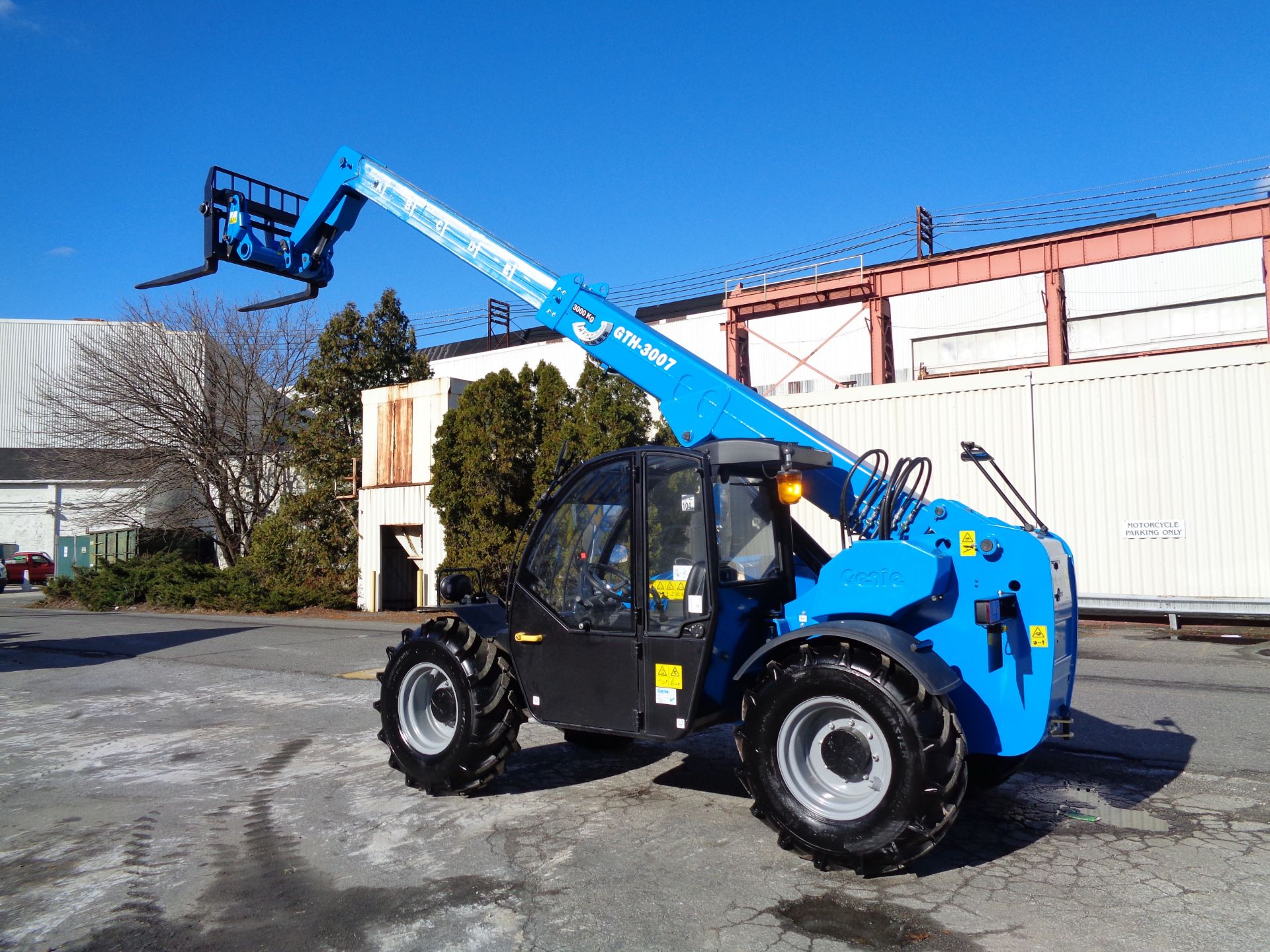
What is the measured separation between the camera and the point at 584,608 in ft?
19.3

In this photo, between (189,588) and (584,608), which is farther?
(189,588)

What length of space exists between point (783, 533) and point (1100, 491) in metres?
14.1

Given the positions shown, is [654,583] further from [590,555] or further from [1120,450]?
[1120,450]

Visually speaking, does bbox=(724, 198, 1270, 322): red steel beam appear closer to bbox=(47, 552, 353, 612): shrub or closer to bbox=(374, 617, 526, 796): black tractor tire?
bbox=(47, 552, 353, 612): shrub

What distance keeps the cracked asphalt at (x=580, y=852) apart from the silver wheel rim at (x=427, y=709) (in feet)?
1.21

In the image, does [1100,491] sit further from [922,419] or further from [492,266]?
[492,266]

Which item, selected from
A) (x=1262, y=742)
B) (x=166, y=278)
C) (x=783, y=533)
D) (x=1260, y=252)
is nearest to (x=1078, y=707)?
(x=1262, y=742)

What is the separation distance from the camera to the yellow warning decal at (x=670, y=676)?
17.6ft

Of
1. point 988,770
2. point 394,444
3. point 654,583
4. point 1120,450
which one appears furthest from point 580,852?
point 394,444

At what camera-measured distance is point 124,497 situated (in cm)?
2962

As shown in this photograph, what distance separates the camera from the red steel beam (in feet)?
93.4

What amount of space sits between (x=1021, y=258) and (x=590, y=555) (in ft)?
98.9

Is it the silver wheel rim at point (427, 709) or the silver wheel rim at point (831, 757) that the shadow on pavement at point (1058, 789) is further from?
the silver wheel rim at point (427, 709)

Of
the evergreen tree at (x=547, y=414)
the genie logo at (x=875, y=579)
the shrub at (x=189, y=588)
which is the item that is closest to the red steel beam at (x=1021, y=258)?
the evergreen tree at (x=547, y=414)
